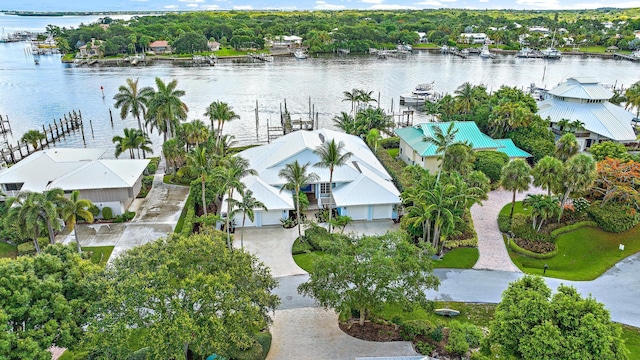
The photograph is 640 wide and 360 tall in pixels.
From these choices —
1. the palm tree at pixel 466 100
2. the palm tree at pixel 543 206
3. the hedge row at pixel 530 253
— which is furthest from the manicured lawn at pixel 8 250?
the palm tree at pixel 466 100

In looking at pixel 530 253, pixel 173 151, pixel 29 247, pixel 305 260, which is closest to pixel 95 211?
pixel 29 247

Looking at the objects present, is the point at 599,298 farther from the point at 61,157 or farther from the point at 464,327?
the point at 61,157

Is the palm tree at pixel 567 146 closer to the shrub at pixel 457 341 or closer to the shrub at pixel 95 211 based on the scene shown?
the shrub at pixel 457 341

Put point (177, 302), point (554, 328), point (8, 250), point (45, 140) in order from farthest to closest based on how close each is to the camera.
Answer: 1. point (45, 140)
2. point (8, 250)
3. point (177, 302)
4. point (554, 328)

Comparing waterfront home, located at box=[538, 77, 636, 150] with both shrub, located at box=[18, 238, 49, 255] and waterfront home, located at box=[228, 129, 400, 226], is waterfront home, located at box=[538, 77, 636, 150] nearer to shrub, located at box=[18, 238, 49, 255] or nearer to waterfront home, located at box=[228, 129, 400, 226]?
waterfront home, located at box=[228, 129, 400, 226]

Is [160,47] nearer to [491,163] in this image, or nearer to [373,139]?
[373,139]

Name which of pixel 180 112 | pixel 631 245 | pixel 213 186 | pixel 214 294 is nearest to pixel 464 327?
pixel 214 294

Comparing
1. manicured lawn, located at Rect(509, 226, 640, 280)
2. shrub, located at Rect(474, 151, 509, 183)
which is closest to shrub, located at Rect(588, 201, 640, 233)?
manicured lawn, located at Rect(509, 226, 640, 280)

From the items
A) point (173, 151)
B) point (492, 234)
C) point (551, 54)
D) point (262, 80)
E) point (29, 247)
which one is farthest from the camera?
point (551, 54)
